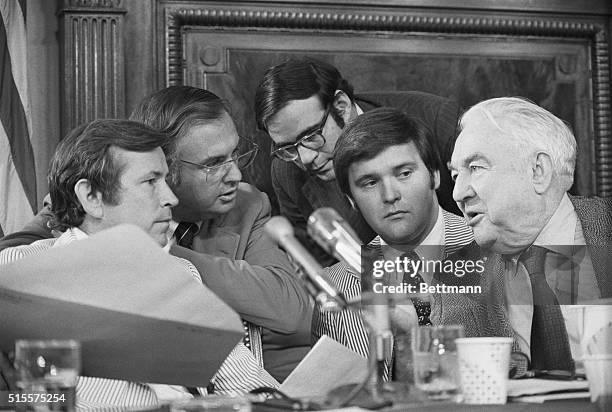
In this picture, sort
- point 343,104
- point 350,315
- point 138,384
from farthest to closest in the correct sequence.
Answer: point 343,104
point 350,315
point 138,384

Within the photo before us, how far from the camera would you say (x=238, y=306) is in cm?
258

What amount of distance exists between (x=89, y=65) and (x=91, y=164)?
1.46 metres

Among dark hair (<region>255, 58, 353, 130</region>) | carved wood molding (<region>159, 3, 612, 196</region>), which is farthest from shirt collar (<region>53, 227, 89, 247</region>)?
carved wood molding (<region>159, 3, 612, 196</region>)

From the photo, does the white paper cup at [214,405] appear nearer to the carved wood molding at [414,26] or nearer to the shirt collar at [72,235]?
the shirt collar at [72,235]

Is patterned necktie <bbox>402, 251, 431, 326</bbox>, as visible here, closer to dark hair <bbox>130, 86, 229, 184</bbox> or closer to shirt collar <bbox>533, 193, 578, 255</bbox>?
shirt collar <bbox>533, 193, 578, 255</bbox>

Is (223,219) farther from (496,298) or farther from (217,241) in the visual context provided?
(496,298)

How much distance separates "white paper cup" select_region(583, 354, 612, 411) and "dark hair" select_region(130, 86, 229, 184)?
1567 mm

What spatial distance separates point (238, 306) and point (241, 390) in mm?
478

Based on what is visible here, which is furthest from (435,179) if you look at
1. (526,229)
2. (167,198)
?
(167,198)

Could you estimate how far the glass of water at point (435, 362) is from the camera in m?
1.60

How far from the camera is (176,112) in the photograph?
285 cm

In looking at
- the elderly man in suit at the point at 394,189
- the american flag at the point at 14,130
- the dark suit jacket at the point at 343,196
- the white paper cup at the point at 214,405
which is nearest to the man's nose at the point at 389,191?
the elderly man in suit at the point at 394,189

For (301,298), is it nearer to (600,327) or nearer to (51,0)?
(600,327)

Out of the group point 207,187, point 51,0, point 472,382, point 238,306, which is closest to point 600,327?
point 472,382
